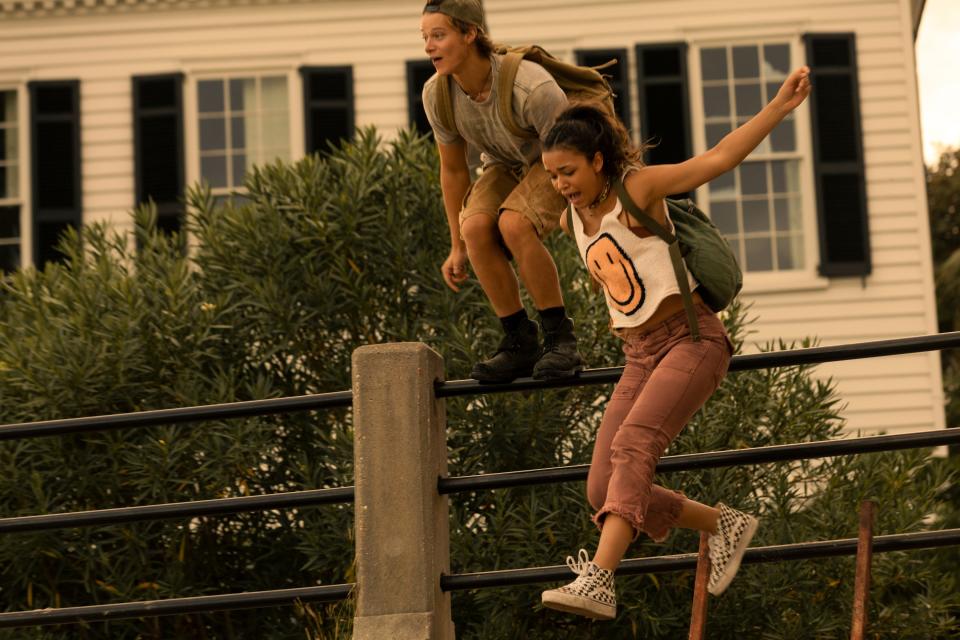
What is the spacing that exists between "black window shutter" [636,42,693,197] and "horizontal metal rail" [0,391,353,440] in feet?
36.0

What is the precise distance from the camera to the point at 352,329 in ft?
30.2

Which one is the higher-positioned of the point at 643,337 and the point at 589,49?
the point at 589,49

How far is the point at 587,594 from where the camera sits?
13.8ft

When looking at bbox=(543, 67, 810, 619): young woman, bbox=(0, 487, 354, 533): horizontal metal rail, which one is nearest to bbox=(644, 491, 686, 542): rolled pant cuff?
bbox=(543, 67, 810, 619): young woman

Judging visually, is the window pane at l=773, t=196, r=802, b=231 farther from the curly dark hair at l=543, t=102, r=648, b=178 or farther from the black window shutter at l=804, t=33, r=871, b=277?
the curly dark hair at l=543, t=102, r=648, b=178

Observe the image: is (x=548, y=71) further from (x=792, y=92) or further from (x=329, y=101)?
(x=329, y=101)

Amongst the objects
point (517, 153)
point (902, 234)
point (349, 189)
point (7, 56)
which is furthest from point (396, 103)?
point (517, 153)

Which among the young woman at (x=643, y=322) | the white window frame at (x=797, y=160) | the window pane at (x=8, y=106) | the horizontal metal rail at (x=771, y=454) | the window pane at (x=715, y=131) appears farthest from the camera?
the window pane at (x=8, y=106)

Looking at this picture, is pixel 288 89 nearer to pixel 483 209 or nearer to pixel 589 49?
pixel 589 49

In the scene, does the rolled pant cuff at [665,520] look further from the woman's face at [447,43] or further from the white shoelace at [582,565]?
the woman's face at [447,43]

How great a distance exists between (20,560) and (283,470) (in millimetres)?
1583

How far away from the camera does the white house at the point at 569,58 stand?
15.8m

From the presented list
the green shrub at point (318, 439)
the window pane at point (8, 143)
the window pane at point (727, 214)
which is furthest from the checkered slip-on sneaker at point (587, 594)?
the window pane at point (8, 143)

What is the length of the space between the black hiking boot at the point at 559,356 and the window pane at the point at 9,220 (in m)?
12.2
